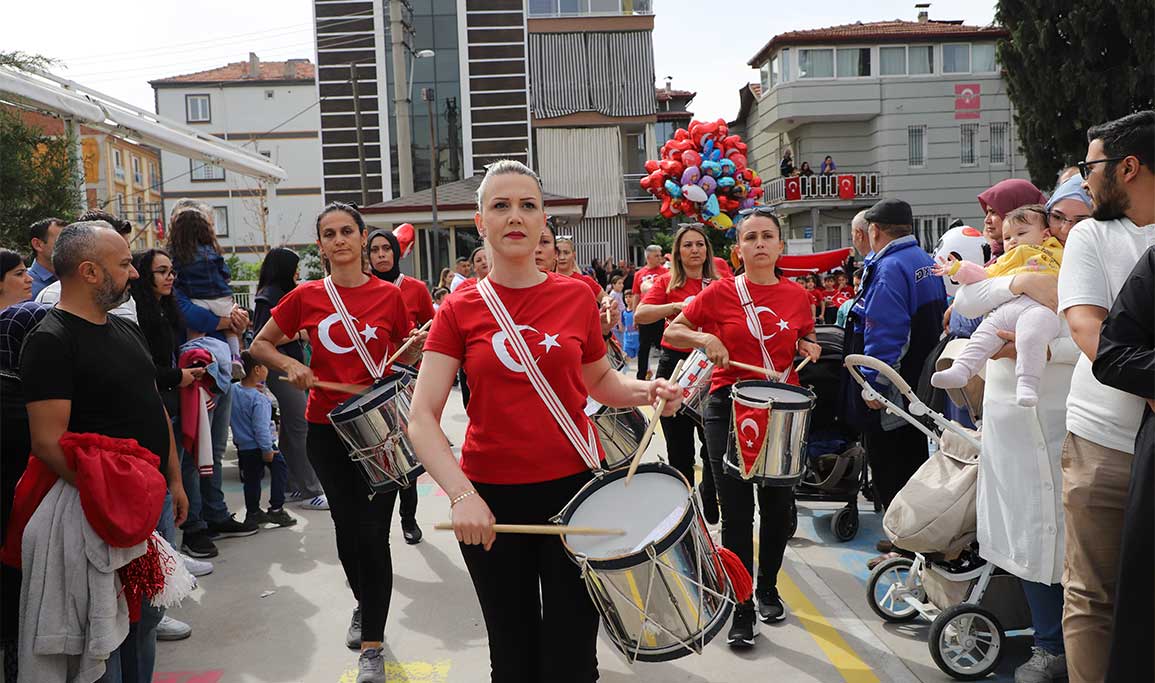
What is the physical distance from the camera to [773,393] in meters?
4.65

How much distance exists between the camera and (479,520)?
2.74 m

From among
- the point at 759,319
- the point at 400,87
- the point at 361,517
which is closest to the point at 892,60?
the point at 400,87

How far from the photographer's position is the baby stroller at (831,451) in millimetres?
6465

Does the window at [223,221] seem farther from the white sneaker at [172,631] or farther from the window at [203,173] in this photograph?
the white sneaker at [172,631]

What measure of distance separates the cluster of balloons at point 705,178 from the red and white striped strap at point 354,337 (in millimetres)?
5833

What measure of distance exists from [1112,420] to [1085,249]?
1.95 feet

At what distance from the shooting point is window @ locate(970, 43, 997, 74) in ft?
131

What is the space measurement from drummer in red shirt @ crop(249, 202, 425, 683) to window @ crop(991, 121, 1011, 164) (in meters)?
39.8

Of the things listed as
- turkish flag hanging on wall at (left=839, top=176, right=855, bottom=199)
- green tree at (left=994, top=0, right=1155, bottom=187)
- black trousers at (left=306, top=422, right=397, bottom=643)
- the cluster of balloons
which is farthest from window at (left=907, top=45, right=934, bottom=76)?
black trousers at (left=306, top=422, right=397, bottom=643)

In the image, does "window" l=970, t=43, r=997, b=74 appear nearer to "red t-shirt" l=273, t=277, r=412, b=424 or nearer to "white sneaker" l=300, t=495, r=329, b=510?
"white sneaker" l=300, t=495, r=329, b=510

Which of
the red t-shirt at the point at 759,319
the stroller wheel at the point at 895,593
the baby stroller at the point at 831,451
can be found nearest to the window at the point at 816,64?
the baby stroller at the point at 831,451

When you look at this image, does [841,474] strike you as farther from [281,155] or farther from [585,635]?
[281,155]

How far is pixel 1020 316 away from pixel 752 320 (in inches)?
55.2

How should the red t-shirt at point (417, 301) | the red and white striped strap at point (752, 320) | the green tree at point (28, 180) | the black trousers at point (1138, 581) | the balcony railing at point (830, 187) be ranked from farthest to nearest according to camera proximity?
1. the balcony railing at point (830, 187)
2. the green tree at point (28, 180)
3. the red t-shirt at point (417, 301)
4. the red and white striped strap at point (752, 320)
5. the black trousers at point (1138, 581)
